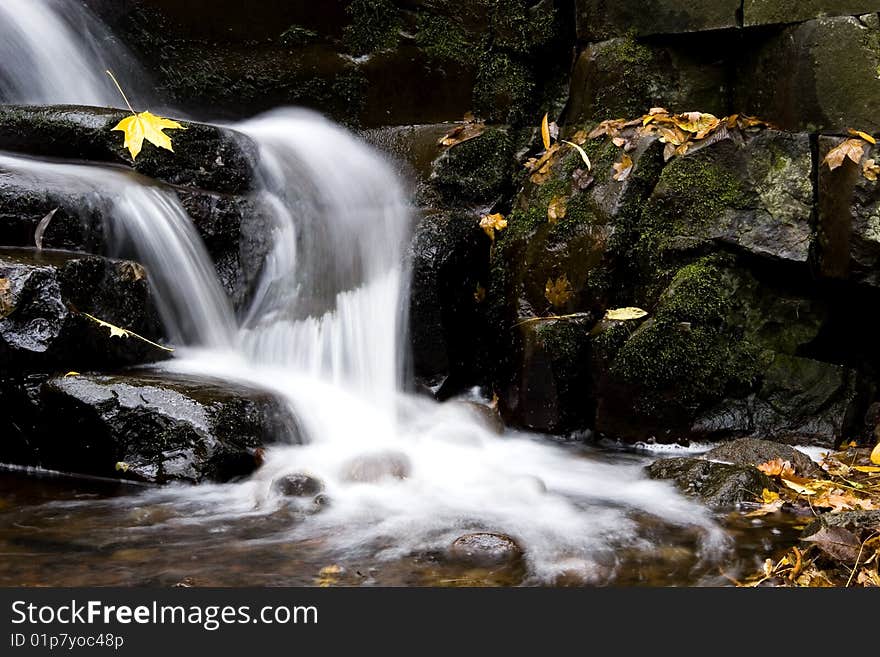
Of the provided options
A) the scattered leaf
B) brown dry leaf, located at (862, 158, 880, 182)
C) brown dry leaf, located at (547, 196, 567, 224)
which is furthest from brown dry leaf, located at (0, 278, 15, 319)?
brown dry leaf, located at (862, 158, 880, 182)

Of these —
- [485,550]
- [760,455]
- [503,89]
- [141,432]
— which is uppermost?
[503,89]

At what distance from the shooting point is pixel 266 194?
606 cm

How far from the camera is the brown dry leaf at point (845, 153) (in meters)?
4.61

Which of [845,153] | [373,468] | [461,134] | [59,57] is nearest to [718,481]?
[373,468]

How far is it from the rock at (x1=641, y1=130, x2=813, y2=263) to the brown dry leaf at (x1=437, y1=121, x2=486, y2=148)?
1840mm

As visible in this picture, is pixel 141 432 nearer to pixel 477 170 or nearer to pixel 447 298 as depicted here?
pixel 447 298

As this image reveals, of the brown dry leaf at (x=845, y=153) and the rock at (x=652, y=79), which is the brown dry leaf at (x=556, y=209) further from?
the brown dry leaf at (x=845, y=153)

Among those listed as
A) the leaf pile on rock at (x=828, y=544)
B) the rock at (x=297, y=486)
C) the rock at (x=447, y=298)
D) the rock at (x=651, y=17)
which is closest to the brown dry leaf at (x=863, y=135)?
the rock at (x=651, y=17)

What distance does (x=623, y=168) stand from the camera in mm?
5375

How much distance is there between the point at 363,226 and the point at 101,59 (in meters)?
3.04

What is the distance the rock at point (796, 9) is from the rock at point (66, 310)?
4.10 metres

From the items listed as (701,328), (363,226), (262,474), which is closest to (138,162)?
(363,226)

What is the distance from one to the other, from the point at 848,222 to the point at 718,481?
180 centimetres

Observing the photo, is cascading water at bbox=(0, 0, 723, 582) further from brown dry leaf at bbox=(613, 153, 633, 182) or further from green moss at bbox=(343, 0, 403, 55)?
brown dry leaf at bbox=(613, 153, 633, 182)
